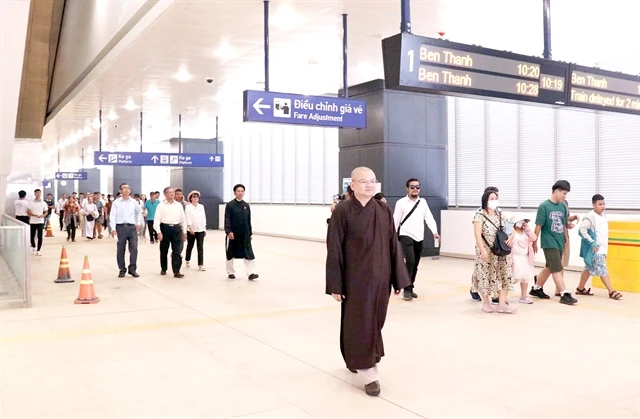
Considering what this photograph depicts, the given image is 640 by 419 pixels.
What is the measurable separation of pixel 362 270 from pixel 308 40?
23.3 ft

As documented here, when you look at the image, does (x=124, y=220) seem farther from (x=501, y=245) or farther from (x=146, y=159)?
(x=146, y=159)

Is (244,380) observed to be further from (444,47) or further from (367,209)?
(444,47)

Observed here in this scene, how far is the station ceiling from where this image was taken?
8.70m

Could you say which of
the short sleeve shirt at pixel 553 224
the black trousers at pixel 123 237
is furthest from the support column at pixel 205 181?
the short sleeve shirt at pixel 553 224

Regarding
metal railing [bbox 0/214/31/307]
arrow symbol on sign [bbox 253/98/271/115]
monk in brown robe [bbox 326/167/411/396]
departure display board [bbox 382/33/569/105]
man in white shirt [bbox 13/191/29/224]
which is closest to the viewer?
monk in brown robe [bbox 326/167/411/396]

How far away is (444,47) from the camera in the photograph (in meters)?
5.95

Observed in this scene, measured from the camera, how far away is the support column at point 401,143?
13.4 metres

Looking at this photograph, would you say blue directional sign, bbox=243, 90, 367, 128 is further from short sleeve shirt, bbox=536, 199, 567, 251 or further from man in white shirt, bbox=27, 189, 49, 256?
man in white shirt, bbox=27, 189, 49, 256

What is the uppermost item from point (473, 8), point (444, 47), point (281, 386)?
point (473, 8)

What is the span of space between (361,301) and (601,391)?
1.89 m

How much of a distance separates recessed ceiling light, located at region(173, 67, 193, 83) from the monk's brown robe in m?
9.24

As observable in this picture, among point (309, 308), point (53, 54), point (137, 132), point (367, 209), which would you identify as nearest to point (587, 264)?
point (309, 308)

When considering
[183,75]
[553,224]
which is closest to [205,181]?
[183,75]

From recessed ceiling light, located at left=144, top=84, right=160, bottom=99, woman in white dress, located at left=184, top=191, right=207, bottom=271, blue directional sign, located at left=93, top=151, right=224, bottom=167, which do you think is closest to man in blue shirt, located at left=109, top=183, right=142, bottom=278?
woman in white dress, located at left=184, top=191, right=207, bottom=271
